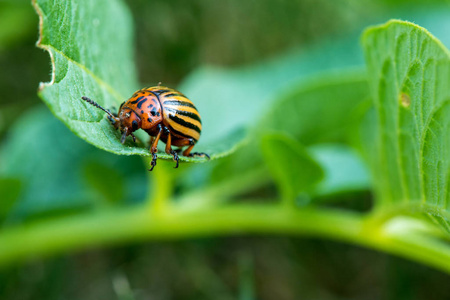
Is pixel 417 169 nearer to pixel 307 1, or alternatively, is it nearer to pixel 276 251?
pixel 276 251

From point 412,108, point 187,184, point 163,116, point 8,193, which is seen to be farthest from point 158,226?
point 412,108

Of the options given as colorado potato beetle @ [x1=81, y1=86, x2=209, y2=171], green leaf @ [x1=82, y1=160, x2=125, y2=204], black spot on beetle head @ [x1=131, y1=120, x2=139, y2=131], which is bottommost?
black spot on beetle head @ [x1=131, y1=120, x2=139, y2=131]

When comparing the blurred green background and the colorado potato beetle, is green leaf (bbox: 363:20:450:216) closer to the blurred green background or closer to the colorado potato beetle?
the colorado potato beetle

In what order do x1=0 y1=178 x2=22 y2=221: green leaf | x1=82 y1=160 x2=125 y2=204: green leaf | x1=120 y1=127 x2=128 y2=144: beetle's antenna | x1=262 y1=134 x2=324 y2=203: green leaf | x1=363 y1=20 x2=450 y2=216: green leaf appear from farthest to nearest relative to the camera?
x1=82 y1=160 x2=125 y2=204: green leaf, x1=0 y1=178 x2=22 y2=221: green leaf, x1=262 y1=134 x2=324 y2=203: green leaf, x1=120 y1=127 x2=128 y2=144: beetle's antenna, x1=363 y1=20 x2=450 y2=216: green leaf

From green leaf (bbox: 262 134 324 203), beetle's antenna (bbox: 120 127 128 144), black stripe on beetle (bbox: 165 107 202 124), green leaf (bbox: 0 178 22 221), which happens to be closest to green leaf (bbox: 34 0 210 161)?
beetle's antenna (bbox: 120 127 128 144)

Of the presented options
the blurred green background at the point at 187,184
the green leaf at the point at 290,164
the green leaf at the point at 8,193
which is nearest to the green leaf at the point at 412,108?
the green leaf at the point at 290,164

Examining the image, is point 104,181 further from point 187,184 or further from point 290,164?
point 290,164
